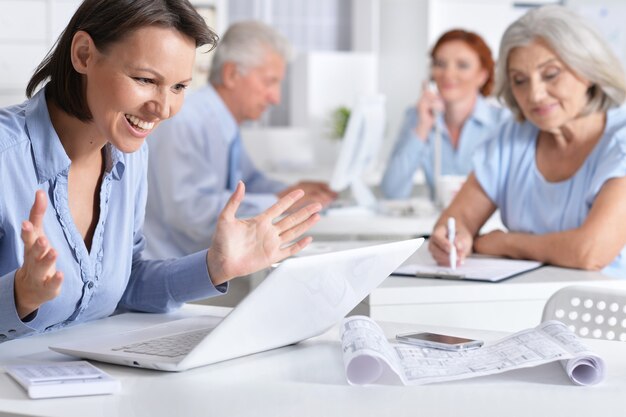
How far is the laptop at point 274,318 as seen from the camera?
1363 millimetres

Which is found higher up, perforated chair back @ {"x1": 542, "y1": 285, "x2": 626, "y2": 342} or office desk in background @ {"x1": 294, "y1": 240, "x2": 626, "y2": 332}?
perforated chair back @ {"x1": 542, "y1": 285, "x2": 626, "y2": 342}

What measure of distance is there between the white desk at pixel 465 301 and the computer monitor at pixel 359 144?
1.52 meters

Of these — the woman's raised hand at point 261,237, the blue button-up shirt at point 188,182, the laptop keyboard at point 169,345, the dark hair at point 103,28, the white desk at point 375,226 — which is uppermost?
the dark hair at point 103,28

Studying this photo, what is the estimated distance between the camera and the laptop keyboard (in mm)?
1431

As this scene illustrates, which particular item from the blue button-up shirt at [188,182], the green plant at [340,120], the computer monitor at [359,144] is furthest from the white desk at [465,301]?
the green plant at [340,120]

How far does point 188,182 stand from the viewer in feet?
11.1

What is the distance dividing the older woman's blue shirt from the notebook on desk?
20 centimetres

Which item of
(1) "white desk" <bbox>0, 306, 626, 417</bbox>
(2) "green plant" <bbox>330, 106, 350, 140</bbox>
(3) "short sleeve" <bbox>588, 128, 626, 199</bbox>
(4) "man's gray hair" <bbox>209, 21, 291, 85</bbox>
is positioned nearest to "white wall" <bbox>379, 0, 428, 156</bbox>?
(2) "green plant" <bbox>330, 106, 350, 140</bbox>

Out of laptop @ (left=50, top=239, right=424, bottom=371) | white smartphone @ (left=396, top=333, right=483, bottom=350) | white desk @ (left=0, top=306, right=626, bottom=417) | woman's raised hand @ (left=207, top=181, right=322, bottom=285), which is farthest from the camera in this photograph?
woman's raised hand @ (left=207, top=181, right=322, bottom=285)

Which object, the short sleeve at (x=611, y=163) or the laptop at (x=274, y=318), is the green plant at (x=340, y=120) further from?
the laptop at (x=274, y=318)

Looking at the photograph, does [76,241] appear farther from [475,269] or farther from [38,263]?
[475,269]

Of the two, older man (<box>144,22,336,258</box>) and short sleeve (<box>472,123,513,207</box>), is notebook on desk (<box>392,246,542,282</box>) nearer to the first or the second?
short sleeve (<box>472,123,513,207</box>)

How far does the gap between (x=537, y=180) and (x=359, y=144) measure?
1.18 m

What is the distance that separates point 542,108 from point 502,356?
136 centimetres
